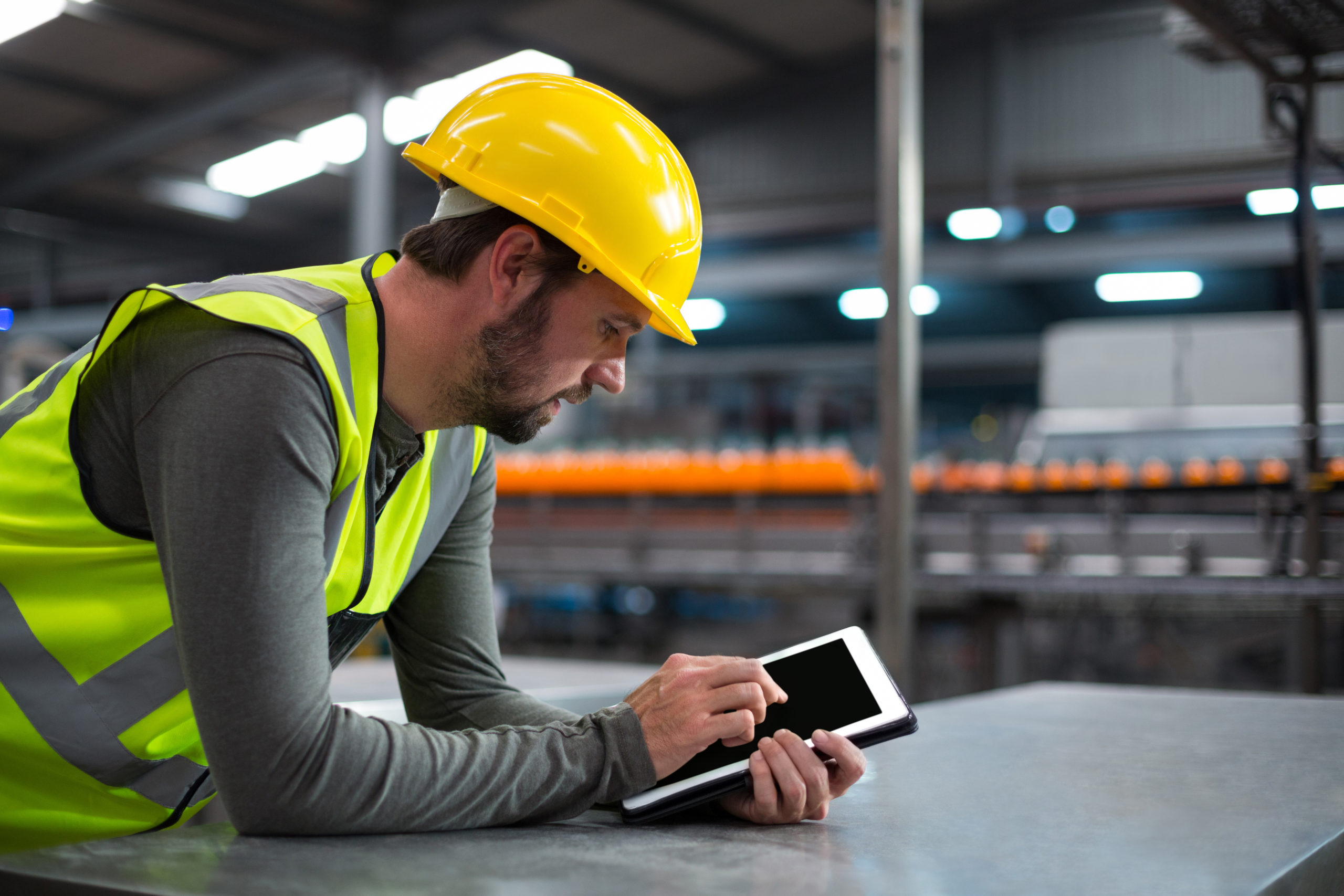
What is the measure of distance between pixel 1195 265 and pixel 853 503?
5703mm

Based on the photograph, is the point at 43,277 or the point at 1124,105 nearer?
the point at 1124,105

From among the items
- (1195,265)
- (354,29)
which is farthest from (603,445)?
(1195,265)

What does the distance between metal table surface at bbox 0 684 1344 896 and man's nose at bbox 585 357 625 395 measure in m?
0.41

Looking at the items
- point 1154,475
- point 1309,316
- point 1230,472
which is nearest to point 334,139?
point 1154,475

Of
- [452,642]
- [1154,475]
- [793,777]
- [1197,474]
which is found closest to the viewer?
[793,777]

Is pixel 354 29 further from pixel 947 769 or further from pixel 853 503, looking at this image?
pixel 947 769

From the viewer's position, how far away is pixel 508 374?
3.48 ft

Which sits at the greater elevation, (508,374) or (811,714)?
(508,374)

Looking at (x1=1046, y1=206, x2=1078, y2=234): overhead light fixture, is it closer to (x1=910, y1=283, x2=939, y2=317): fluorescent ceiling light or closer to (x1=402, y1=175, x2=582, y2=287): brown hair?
(x1=910, y1=283, x2=939, y2=317): fluorescent ceiling light

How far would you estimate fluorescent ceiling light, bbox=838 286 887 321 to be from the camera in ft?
42.3

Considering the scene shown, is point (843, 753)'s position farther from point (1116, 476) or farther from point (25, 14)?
point (25, 14)

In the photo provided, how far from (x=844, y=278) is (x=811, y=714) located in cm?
994

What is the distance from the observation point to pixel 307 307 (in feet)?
3.13

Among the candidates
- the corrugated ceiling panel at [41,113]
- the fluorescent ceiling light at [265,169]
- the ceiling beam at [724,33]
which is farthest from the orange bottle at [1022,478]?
the corrugated ceiling panel at [41,113]
